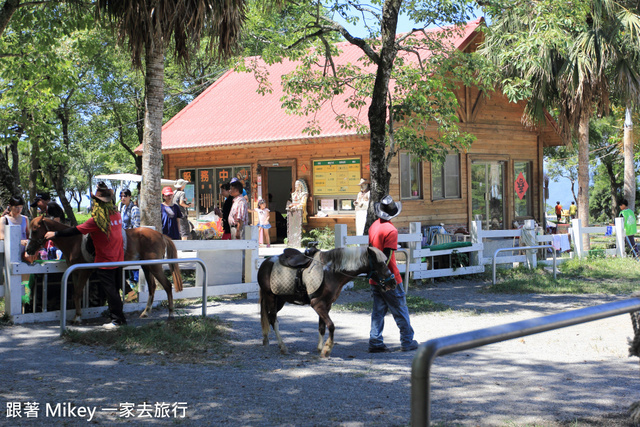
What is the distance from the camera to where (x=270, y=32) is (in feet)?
45.0

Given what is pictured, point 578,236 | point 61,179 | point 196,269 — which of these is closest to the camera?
point 196,269

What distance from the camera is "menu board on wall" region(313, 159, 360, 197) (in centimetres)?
1881

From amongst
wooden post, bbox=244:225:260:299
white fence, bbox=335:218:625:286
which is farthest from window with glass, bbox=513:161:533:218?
wooden post, bbox=244:225:260:299

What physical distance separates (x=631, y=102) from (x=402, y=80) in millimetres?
9061

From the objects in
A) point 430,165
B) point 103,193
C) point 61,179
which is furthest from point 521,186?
point 61,179

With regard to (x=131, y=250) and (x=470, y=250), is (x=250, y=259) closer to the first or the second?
(x=131, y=250)

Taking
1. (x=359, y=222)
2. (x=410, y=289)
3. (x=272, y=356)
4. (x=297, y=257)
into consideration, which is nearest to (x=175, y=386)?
(x=272, y=356)

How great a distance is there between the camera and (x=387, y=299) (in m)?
7.75

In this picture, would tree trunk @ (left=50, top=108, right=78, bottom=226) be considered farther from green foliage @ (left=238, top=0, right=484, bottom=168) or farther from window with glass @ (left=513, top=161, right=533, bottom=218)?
window with glass @ (left=513, top=161, right=533, bottom=218)

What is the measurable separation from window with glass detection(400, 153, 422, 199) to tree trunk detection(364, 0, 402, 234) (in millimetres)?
6258

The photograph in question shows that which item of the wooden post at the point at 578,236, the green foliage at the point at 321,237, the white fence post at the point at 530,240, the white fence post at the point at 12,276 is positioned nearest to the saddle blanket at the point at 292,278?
the white fence post at the point at 12,276

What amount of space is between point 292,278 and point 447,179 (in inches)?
558

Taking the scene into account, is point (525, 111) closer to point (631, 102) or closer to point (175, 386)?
point (631, 102)

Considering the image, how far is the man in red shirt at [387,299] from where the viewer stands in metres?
7.71
